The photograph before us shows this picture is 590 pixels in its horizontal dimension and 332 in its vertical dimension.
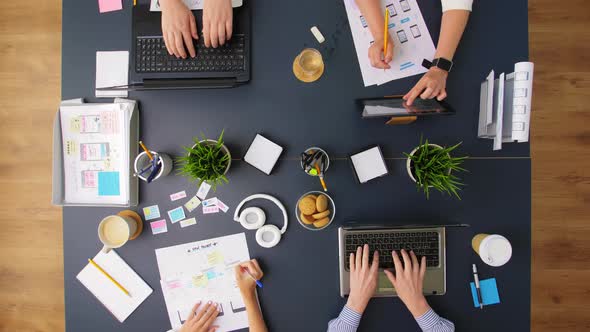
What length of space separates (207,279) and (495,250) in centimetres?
95

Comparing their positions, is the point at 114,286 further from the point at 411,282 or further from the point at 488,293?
the point at 488,293

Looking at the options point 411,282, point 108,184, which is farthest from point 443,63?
point 108,184

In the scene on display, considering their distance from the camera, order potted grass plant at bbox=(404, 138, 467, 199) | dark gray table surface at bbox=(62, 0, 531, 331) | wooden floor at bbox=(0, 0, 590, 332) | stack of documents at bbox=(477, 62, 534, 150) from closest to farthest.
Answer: stack of documents at bbox=(477, 62, 534, 150)
potted grass plant at bbox=(404, 138, 467, 199)
dark gray table surface at bbox=(62, 0, 531, 331)
wooden floor at bbox=(0, 0, 590, 332)

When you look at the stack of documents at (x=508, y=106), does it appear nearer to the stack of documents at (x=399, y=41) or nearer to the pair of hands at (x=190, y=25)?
the stack of documents at (x=399, y=41)

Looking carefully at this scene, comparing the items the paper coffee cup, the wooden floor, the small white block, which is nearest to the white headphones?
the small white block

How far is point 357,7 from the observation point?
3.66 feet

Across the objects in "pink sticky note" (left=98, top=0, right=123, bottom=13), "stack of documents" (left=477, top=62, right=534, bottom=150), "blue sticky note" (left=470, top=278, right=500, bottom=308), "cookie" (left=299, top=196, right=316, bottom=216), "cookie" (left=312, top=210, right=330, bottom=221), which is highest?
"pink sticky note" (left=98, top=0, right=123, bottom=13)

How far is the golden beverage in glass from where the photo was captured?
43.7 inches

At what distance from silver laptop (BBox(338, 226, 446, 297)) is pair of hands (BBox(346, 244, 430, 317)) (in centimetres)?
2

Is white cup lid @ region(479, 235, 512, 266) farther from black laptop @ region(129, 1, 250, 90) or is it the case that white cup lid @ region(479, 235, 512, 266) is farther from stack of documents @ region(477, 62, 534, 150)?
black laptop @ region(129, 1, 250, 90)

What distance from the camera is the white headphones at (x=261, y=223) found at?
1094 mm

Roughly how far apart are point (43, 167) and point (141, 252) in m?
1.16

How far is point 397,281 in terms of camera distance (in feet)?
3.44

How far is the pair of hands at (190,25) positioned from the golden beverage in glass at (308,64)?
25 centimetres
